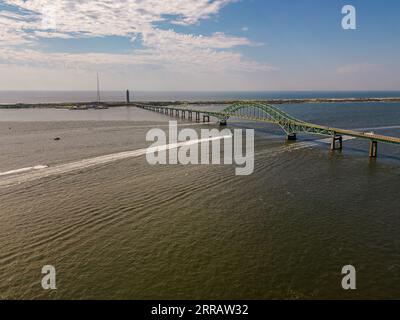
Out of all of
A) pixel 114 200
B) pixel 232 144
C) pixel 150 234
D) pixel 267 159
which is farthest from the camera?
pixel 232 144

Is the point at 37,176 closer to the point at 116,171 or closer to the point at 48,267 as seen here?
the point at 116,171

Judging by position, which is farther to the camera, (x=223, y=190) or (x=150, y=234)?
(x=223, y=190)

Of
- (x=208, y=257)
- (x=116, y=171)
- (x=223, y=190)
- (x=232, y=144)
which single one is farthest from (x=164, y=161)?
(x=208, y=257)

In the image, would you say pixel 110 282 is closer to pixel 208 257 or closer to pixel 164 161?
pixel 208 257
